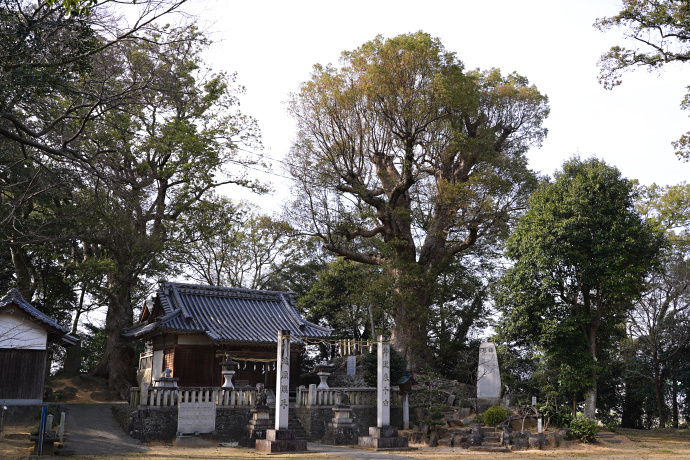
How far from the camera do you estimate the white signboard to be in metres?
17.4

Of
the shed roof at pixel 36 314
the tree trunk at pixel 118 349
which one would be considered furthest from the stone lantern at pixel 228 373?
the tree trunk at pixel 118 349

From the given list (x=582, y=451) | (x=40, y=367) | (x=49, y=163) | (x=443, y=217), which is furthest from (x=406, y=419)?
(x=49, y=163)

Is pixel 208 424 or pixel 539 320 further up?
pixel 539 320

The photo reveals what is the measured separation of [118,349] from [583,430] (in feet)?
67.2

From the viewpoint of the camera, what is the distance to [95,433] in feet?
56.7

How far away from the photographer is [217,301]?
2486 centimetres

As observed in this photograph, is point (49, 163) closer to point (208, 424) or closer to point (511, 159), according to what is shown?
point (208, 424)

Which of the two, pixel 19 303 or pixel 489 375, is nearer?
pixel 19 303

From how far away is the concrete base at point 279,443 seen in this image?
15508 mm

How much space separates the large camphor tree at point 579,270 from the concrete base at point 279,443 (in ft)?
30.7

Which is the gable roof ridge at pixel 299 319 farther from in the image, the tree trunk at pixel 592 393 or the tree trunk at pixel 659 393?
the tree trunk at pixel 659 393

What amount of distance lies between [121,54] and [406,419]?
15269 mm

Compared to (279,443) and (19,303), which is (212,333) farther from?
(279,443)

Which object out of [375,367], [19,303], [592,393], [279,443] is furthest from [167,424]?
[592,393]
